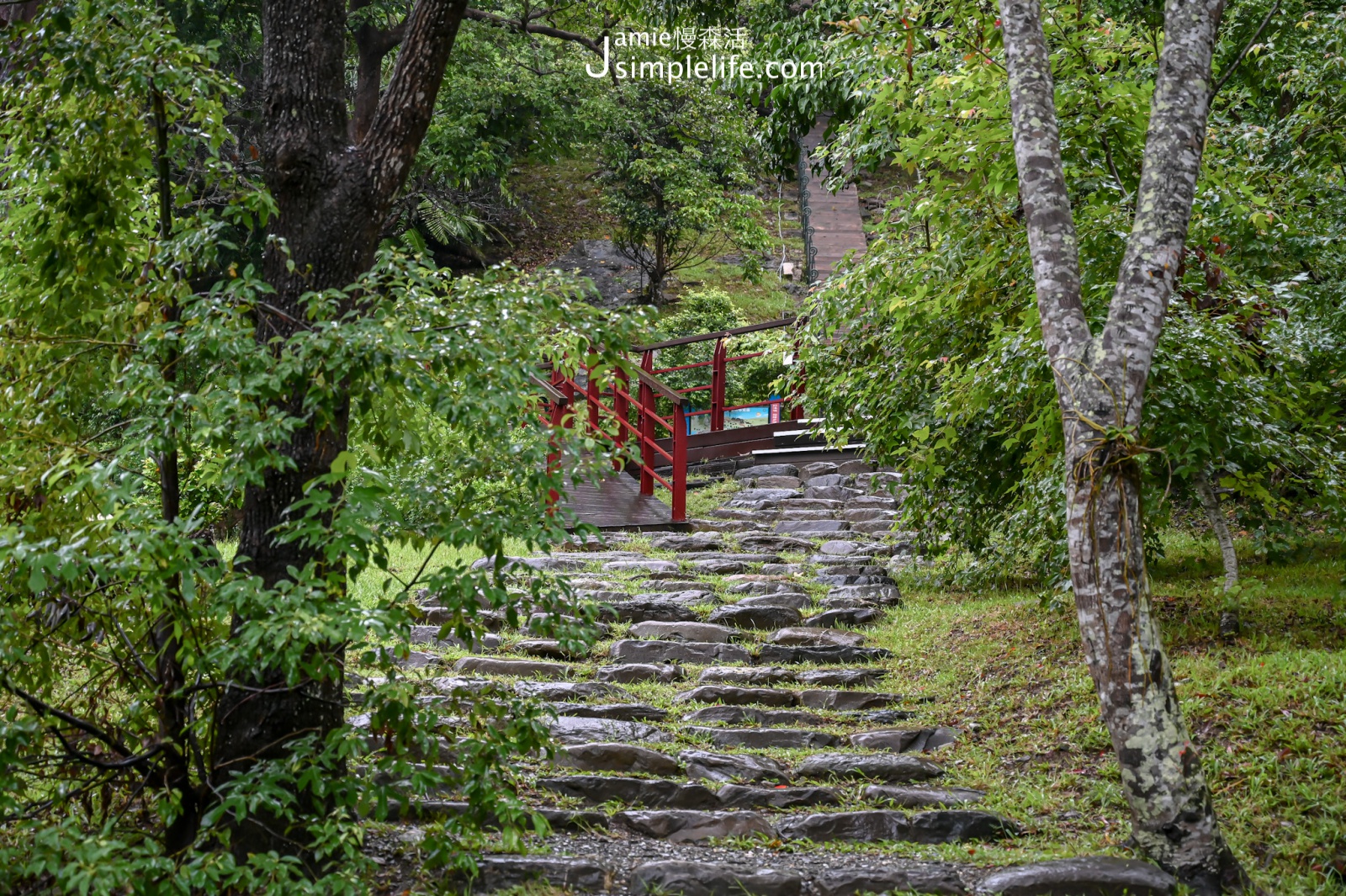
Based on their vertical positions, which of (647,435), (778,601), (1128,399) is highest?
(1128,399)

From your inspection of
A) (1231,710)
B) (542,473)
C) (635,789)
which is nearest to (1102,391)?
(1231,710)

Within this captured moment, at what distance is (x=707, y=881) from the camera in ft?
13.3

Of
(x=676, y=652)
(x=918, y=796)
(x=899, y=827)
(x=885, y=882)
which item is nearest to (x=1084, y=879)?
(x=885, y=882)

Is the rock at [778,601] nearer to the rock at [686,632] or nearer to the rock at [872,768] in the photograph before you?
the rock at [686,632]

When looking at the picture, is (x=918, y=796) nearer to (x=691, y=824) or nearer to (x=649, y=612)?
(x=691, y=824)

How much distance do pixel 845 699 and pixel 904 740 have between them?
629 millimetres

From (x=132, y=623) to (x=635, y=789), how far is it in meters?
2.23

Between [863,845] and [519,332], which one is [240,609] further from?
[863,845]

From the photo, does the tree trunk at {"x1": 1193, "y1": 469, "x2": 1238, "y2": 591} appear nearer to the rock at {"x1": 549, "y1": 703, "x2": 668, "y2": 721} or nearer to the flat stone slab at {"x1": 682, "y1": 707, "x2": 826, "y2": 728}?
the flat stone slab at {"x1": 682, "y1": 707, "x2": 826, "y2": 728}

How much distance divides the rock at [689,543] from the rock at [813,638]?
249cm

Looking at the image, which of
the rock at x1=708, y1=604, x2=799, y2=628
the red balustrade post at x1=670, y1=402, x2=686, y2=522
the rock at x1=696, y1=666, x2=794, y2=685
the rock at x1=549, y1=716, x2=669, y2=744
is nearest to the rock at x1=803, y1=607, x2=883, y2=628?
the rock at x1=708, y1=604, x2=799, y2=628

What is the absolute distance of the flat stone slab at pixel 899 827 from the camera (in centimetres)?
464

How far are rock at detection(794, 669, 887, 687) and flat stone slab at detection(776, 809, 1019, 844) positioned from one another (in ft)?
5.93

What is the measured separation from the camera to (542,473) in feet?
11.6
